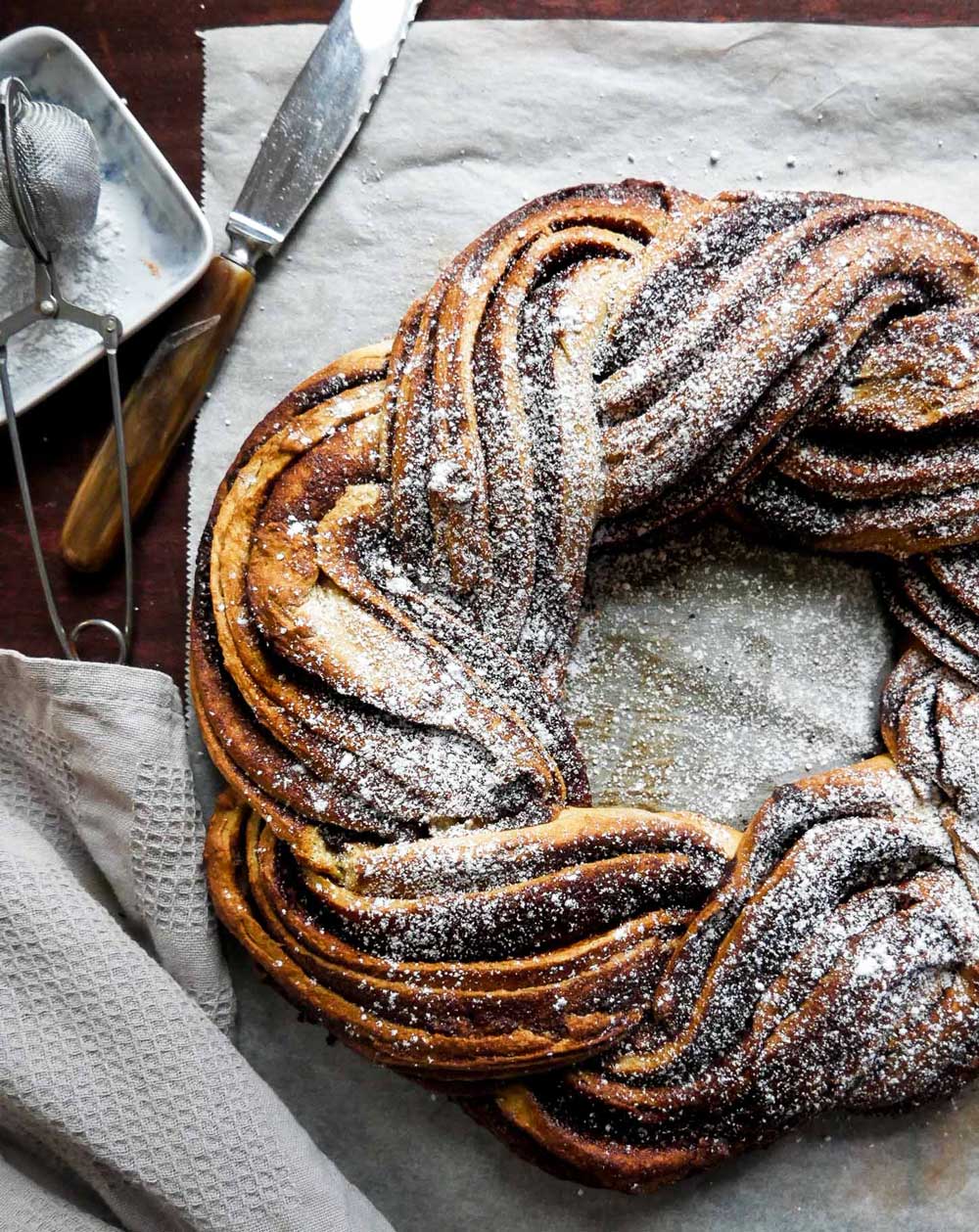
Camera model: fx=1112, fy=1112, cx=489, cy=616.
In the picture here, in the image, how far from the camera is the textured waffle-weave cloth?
4.24 feet

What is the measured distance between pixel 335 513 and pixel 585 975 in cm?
59

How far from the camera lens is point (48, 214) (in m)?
1.39

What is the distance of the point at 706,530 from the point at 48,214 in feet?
3.05

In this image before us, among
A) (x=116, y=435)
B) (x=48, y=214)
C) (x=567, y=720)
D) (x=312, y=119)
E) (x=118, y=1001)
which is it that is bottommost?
(x=118, y=1001)

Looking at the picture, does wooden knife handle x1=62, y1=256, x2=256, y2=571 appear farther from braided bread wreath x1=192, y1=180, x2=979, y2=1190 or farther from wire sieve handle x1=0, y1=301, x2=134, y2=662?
braided bread wreath x1=192, y1=180, x2=979, y2=1190

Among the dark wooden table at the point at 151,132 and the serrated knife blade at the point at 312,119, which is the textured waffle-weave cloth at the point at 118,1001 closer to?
the dark wooden table at the point at 151,132

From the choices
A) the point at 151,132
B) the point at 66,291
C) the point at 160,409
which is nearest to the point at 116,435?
the point at 160,409

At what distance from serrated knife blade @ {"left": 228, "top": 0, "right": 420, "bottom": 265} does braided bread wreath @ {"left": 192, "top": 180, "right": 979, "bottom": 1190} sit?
0.30 metres

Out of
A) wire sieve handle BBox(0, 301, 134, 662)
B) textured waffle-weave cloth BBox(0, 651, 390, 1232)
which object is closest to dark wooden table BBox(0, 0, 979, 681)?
wire sieve handle BBox(0, 301, 134, 662)

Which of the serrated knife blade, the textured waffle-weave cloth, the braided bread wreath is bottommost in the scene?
the textured waffle-weave cloth

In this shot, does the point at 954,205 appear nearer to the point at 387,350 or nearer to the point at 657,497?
the point at 657,497

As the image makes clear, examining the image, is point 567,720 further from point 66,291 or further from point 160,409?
point 66,291

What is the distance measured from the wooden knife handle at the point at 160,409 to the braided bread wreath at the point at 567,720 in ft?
0.65

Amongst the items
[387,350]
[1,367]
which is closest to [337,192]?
[387,350]
